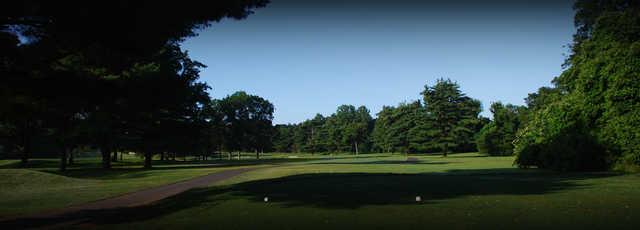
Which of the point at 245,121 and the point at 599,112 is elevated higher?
the point at 245,121

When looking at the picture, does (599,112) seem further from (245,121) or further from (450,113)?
(245,121)

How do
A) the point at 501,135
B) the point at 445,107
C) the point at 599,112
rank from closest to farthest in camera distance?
the point at 599,112, the point at 501,135, the point at 445,107

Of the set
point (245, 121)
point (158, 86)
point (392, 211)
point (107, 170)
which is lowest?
point (392, 211)

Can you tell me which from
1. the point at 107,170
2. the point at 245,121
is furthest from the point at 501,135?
the point at 107,170

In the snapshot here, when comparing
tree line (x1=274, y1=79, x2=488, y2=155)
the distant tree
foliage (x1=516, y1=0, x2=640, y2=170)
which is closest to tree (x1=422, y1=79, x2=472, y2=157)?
tree line (x1=274, y1=79, x2=488, y2=155)

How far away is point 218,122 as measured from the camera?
107m

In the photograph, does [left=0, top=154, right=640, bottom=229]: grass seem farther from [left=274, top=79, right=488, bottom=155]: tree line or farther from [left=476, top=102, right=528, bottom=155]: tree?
[left=274, top=79, right=488, bottom=155]: tree line

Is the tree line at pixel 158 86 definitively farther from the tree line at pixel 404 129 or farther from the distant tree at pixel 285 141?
the distant tree at pixel 285 141

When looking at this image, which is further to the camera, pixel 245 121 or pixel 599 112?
pixel 245 121

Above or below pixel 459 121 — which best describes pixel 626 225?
below

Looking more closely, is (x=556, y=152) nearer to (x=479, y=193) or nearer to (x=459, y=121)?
(x=479, y=193)

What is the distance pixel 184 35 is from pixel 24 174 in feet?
67.8

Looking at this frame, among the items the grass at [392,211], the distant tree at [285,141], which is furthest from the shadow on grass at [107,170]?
the distant tree at [285,141]

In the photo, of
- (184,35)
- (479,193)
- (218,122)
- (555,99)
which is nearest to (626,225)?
(479,193)
